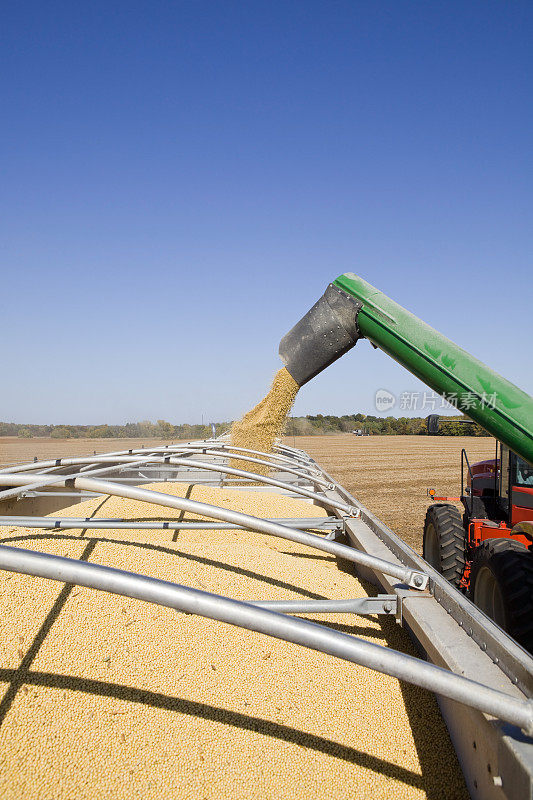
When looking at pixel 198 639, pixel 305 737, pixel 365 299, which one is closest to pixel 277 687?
pixel 305 737

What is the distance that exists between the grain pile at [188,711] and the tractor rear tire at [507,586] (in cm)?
115

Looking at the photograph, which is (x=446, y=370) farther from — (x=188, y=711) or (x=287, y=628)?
(x=188, y=711)

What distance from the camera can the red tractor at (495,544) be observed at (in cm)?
289

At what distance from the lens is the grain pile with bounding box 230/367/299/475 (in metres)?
2.52

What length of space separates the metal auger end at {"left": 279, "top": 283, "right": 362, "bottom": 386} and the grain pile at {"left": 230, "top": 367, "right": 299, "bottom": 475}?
0.44ft

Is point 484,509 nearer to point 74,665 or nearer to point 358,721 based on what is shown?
point 358,721

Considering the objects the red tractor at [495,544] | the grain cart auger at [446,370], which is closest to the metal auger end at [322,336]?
the grain cart auger at [446,370]

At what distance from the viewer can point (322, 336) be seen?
182cm

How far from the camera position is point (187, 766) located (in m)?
1.39

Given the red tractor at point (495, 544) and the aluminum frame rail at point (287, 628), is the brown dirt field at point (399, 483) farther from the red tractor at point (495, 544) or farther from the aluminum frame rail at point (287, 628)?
the aluminum frame rail at point (287, 628)

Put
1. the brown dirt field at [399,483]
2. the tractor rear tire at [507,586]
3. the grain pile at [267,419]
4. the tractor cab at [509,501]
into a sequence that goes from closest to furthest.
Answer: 1. the grain pile at [267,419]
2. the tractor rear tire at [507,586]
3. the tractor cab at [509,501]
4. the brown dirt field at [399,483]

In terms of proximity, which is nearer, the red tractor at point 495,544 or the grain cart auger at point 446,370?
the grain cart auger at point 446,370

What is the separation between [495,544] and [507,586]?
337mm

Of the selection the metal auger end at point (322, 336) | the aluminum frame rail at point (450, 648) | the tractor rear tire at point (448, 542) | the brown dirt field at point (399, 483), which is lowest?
the brown dirt field at point (399, 483)
